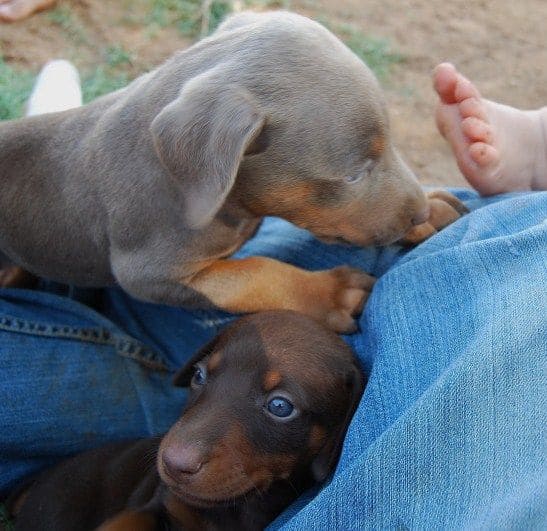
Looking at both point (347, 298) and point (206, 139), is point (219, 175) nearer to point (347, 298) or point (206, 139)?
point (206, 139)

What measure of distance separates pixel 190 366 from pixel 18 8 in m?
4.42

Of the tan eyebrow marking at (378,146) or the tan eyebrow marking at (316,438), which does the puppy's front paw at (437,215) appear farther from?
the tan eyebrow marking at (316,438)

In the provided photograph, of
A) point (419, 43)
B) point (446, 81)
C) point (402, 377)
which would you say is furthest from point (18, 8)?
point (402, 377)

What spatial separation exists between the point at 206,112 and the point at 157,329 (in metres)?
1.25

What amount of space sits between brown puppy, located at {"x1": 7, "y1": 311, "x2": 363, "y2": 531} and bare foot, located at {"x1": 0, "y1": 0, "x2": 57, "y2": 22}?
437 cm

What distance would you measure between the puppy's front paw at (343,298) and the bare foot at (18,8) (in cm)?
431

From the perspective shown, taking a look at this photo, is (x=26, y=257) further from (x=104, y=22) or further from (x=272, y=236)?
(x=104, y=22)

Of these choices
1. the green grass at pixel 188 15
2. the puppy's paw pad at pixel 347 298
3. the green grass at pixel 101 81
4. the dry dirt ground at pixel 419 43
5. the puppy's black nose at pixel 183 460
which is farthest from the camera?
the green grass at pixel 188 15

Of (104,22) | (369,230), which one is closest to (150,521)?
(369,230)

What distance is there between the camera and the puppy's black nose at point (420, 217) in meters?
2.96

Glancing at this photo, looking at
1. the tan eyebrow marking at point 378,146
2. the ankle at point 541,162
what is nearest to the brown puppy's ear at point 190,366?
the tan eyebrow marking at point 378,146

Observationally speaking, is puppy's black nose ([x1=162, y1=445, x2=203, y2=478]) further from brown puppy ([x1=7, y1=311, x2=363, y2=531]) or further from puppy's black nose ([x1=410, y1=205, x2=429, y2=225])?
puppy's black nose ([x1=410, y1=205, x2=429, y2=225])

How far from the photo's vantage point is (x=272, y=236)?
11.3 feet

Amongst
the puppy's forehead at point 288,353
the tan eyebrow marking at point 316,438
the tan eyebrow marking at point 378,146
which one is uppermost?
the tan eyebrow marking at point 378,146
